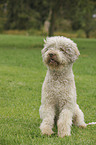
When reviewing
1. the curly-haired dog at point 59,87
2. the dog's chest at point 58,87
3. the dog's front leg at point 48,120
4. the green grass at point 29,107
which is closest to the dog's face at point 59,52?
the curly-haired dog at point 59,87

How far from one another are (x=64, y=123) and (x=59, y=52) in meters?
1.13

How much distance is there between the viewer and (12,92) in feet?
26.5

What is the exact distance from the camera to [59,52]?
4.55m

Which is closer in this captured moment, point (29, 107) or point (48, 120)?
point (48, 120)

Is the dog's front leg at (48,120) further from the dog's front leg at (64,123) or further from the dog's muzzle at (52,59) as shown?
the dog's muzzle at (52,59)

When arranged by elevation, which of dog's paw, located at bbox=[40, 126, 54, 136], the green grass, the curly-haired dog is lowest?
the green grass

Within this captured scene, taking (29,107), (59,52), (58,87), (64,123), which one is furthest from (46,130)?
(29,107)

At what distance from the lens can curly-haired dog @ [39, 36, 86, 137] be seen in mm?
4613

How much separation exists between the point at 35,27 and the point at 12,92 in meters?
Result: 46.1

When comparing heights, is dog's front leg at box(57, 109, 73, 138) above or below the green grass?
above

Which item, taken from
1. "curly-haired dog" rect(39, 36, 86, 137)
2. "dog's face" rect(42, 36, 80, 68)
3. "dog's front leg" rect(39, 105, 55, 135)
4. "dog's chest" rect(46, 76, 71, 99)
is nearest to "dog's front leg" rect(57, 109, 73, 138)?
"curly-haired dog" rect(39, 36, 86, 137)

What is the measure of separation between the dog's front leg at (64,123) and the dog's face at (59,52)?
2.56ft

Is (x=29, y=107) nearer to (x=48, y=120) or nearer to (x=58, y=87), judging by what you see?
(x=48, y=120)

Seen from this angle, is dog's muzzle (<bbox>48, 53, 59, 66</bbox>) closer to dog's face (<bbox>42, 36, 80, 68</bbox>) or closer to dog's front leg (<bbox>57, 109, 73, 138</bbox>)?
dog's face (<bbox>42, 36, 80, 68</bbox>)
